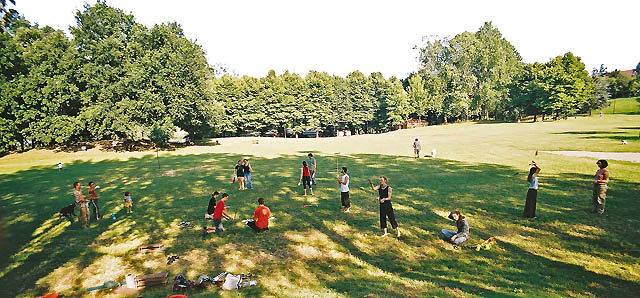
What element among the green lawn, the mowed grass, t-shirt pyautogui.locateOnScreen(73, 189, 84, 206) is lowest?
the mowed grass

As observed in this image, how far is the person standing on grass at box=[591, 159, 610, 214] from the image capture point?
12234 mm

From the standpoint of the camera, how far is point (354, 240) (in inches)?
456

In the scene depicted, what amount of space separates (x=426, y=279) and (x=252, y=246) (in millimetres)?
5986

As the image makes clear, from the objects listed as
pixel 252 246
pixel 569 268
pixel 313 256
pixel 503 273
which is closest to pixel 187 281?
pixel 252 246

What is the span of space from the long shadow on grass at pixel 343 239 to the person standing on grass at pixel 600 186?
0.56 metres

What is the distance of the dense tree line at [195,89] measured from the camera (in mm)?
40281

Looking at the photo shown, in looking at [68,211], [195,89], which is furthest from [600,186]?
[195,89]

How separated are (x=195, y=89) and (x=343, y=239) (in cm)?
4106

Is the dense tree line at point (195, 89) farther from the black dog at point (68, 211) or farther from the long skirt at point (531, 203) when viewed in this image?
the long skirt at point (531, 203)

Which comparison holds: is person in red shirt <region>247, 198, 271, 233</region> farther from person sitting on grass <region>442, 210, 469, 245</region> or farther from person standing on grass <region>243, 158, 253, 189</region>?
person standing on grass <region>243, 158, 253, 189</region>

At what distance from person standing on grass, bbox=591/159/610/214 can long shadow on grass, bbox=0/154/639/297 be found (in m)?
0.56

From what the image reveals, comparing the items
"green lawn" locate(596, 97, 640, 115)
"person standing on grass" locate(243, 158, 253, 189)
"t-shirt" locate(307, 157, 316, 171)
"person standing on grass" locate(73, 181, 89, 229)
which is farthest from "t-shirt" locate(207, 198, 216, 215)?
"green lawn" locate(596, 97, 640, 115)

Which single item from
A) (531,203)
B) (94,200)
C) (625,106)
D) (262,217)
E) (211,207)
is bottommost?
(262,217)

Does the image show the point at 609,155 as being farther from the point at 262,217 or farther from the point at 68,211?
the point at 68,211
